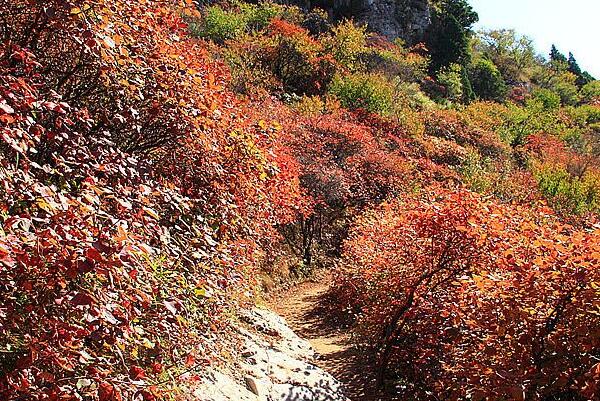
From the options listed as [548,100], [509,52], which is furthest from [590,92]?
[548,100]

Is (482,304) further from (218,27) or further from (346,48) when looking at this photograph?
(346,48)

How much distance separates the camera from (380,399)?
8242 mm

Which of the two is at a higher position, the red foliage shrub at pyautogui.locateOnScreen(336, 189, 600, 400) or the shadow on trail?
the red foliage shrub at pyautogui.locateOnScreen(336, 189, 600, 400)

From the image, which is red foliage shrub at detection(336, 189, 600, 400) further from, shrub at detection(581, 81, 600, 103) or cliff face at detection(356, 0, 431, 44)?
shrub at detection(581, 81, 600, 103)

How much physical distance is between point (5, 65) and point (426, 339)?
712cm

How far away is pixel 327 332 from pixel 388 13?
129 feet

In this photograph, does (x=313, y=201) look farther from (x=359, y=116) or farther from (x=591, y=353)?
(x=591, y=353)

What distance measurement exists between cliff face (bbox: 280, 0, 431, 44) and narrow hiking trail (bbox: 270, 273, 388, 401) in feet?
101

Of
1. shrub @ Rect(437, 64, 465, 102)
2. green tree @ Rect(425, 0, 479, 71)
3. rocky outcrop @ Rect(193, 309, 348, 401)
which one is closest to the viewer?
rocky outcrop @ Rect(193, 309, 348, 401)

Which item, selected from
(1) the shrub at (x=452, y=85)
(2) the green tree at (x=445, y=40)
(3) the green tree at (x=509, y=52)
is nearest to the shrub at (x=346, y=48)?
(1) the shrub at (x=452, y=85)

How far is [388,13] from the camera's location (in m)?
44.6

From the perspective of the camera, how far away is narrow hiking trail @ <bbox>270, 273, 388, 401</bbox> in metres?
8.91

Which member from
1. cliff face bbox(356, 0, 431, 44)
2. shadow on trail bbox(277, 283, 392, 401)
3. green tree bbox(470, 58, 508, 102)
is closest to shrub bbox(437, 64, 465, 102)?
cliff face bbox(356, 0, 431, 44)

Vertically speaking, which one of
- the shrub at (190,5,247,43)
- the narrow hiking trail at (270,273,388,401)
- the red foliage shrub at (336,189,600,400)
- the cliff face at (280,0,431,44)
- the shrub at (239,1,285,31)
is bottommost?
the narrow hiking trail at (270,273,388,401)
